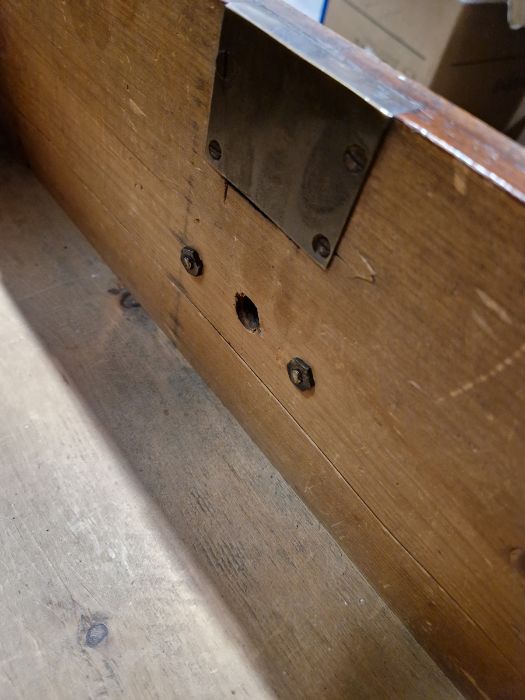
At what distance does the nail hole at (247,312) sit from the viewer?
60cm

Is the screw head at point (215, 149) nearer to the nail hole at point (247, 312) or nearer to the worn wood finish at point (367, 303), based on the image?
the worn wood finish at point (367, 303)

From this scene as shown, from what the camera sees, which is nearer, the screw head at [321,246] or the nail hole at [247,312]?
the screw head at [321,246]

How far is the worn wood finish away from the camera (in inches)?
14.0

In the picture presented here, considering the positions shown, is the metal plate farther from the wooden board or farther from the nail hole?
the wooden board

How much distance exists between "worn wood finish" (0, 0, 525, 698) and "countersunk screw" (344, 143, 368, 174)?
11mm

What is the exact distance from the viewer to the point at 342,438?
560 millimetres

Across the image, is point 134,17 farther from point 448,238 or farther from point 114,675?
point 114,675

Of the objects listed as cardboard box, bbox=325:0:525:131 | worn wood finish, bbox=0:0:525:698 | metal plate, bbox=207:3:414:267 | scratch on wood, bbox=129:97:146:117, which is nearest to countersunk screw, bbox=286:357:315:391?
worn wood finish, bbox=0:0:525:698

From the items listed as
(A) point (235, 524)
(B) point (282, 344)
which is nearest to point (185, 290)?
(B) point (282, 344)

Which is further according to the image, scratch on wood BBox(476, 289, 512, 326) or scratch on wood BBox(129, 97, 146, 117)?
scratch on wood BBox(129, 97, 146, 117)

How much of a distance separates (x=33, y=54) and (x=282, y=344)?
0.56 metres

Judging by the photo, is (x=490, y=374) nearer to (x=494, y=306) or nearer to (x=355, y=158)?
(x=494, y=306)

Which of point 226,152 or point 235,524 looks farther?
point 235,524

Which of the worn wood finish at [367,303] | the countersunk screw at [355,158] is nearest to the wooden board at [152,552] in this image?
the worn wood finish at [367,303]
